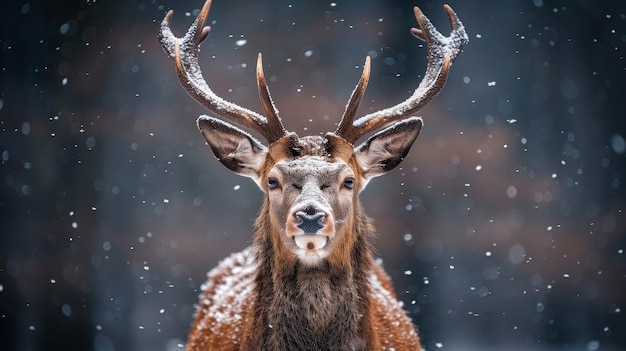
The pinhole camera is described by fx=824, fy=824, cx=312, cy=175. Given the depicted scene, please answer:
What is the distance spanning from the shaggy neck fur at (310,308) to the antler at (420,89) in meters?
0.56

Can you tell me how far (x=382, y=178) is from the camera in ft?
31.3

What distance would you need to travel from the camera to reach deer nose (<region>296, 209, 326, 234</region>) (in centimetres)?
335

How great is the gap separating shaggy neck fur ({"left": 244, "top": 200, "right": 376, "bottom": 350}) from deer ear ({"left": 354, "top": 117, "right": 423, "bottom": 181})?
1.67 ft

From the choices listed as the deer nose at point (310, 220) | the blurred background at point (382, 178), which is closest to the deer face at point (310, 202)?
the deer nose at point (310, 220)

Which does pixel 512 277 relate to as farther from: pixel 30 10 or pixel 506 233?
pixel 30 10

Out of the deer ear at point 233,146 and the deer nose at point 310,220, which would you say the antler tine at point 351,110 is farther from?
the deer nose at point 310,220

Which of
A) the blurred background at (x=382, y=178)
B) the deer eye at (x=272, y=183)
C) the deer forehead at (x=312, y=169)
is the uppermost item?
the deer forehead at (x=312, y=169)

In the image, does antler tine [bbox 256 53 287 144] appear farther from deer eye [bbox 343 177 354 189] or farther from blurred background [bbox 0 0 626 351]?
blurred background [bbox 0 0 626 351]

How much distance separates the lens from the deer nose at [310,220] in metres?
3.35

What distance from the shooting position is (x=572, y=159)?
8.81m

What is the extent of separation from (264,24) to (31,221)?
3233 mm

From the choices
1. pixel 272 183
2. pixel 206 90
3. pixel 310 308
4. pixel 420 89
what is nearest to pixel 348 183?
pixel 272 183

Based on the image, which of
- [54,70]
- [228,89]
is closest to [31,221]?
[54,70]

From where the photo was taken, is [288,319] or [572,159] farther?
[572,159]
